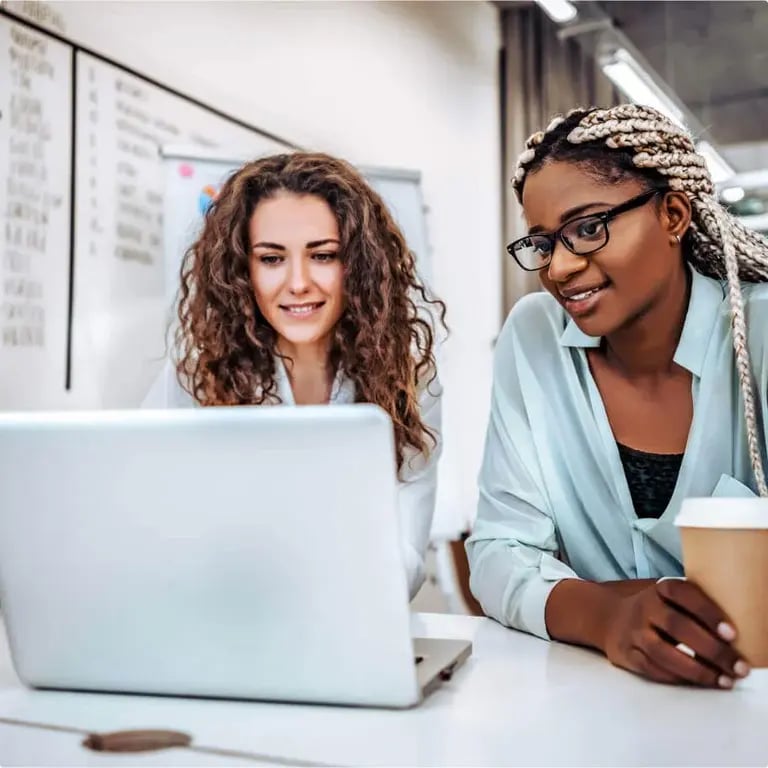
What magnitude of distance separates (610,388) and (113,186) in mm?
1568

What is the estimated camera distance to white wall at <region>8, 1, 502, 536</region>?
8.25 ft

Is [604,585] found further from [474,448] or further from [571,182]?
[474,448]

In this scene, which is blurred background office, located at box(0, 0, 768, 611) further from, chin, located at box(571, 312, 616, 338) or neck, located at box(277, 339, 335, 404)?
neck, located at box(277, 339, 335, 404)

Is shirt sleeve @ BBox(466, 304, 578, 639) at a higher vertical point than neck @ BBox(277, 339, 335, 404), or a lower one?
lower

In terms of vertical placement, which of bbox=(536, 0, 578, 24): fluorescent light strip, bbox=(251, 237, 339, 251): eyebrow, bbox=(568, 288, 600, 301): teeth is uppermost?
bbox=(536, 0, 578, 24): fluorescent light strip

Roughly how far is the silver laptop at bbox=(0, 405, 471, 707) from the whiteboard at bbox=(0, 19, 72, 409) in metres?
1.41

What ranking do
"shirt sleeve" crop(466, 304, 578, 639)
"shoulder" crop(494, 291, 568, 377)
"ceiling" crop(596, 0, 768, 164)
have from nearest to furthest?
"shirt sleeve" crop(466, 304, 578, 639) < "shoulder" crop(494, 291, 568, 377) < "ceiling" crop(596, 0, 768, 164)

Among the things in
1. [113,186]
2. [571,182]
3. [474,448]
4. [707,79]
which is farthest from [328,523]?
[707,79]

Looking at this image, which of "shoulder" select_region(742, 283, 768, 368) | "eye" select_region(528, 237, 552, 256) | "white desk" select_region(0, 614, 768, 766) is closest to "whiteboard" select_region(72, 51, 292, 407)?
"eye" select_region(528, 237, 552, 256)

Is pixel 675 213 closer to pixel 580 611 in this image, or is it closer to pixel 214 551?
pixel 580 611

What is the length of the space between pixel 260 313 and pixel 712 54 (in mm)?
3314

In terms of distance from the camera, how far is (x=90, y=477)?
2.21ft

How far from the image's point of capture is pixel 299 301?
168cm

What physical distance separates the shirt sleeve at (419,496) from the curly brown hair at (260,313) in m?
0.07
